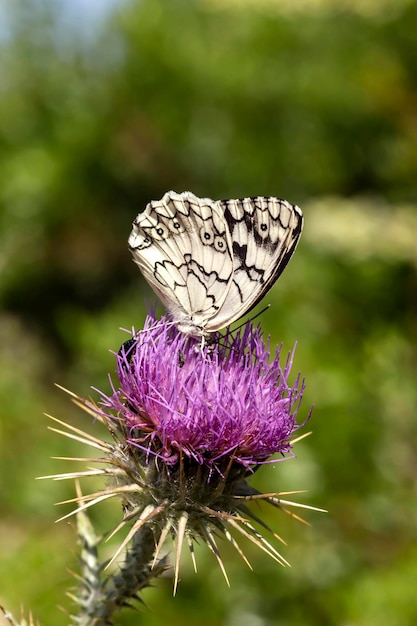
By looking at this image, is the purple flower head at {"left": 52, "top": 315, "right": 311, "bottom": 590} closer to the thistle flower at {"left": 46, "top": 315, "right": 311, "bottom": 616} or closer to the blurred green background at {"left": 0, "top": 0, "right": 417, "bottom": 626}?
the thistle flower at {"left": 46, "top": 315, "right": 311, "bottom": 616}

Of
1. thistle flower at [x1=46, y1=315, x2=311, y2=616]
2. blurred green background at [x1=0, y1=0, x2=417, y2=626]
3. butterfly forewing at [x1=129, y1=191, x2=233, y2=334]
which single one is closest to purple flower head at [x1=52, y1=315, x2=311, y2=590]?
thistle flower at [x1=46, y1=315, x2=311, y2=616]

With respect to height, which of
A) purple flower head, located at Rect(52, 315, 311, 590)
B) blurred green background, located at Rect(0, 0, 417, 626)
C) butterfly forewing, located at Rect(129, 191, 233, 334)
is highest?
blurred green background, located at Rect(0, 0, 417, 626)

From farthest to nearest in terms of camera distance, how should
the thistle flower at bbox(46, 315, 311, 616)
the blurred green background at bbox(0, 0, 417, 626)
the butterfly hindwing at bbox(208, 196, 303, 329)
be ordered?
the blurred green background at bbox(0, 0, 417, 626)
the butterfly hindwing at bbox(208, 196, 303, 329)
the thistle flower at bbox(46, 315, 311, 616)

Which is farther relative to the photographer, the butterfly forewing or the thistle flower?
the butterfly forewing

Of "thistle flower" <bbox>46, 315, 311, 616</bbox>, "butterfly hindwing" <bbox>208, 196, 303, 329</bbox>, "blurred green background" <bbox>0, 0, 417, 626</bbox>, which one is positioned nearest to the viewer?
"thistle flower" <bbox>46, 315, 311, 616</bbox>

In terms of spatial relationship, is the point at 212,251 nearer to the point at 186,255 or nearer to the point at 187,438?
the point at 186,255

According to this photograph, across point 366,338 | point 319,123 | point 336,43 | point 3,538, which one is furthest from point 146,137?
point 3,538

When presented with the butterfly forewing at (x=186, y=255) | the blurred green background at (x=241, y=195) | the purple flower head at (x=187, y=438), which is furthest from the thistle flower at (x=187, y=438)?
the blurred green background at (x=241, y=195)

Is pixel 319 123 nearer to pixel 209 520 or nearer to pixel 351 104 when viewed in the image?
pixel 351 104
